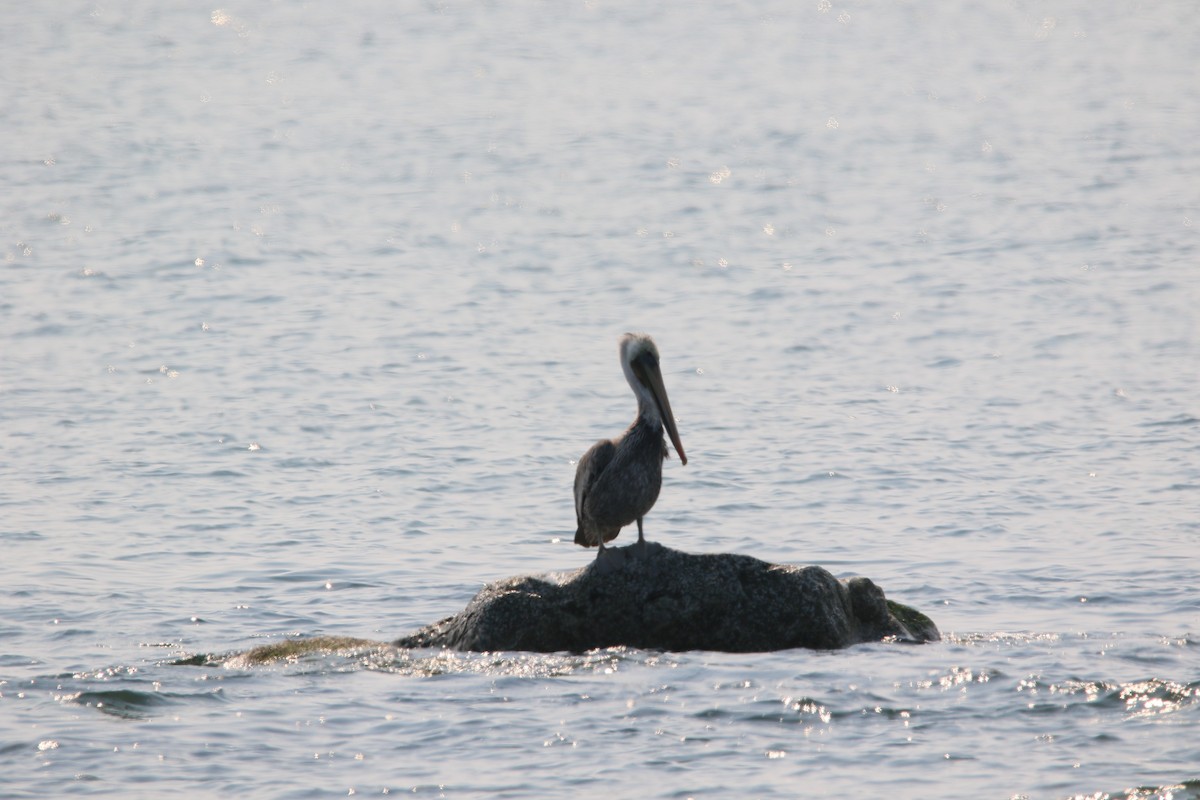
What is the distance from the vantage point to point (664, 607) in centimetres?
914

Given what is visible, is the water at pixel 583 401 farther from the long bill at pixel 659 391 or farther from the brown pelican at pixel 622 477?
the long bill at pixel 659 391

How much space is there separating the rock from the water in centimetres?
17

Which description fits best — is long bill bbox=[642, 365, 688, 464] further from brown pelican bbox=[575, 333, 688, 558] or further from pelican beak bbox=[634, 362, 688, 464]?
brown pelican bbox=[575, 333, 688, 558]

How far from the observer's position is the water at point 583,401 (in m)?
8.52

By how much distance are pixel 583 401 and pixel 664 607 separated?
290 inches

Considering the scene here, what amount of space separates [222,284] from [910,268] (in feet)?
29.6

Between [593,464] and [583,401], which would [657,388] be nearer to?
[593,464]

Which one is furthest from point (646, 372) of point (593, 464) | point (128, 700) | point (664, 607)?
point (128, 700)

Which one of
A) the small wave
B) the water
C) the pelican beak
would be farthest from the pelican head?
the small wave

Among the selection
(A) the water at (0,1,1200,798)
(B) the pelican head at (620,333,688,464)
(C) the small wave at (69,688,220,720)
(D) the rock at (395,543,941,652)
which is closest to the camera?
(A) the water at (0,1,1200,798)

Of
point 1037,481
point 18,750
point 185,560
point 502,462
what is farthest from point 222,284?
point 18,750

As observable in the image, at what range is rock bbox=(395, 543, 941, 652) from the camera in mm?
9070

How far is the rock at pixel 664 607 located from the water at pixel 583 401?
173 millimetres

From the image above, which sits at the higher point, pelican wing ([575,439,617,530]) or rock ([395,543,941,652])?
pelican wing ([575,439,617,530])
